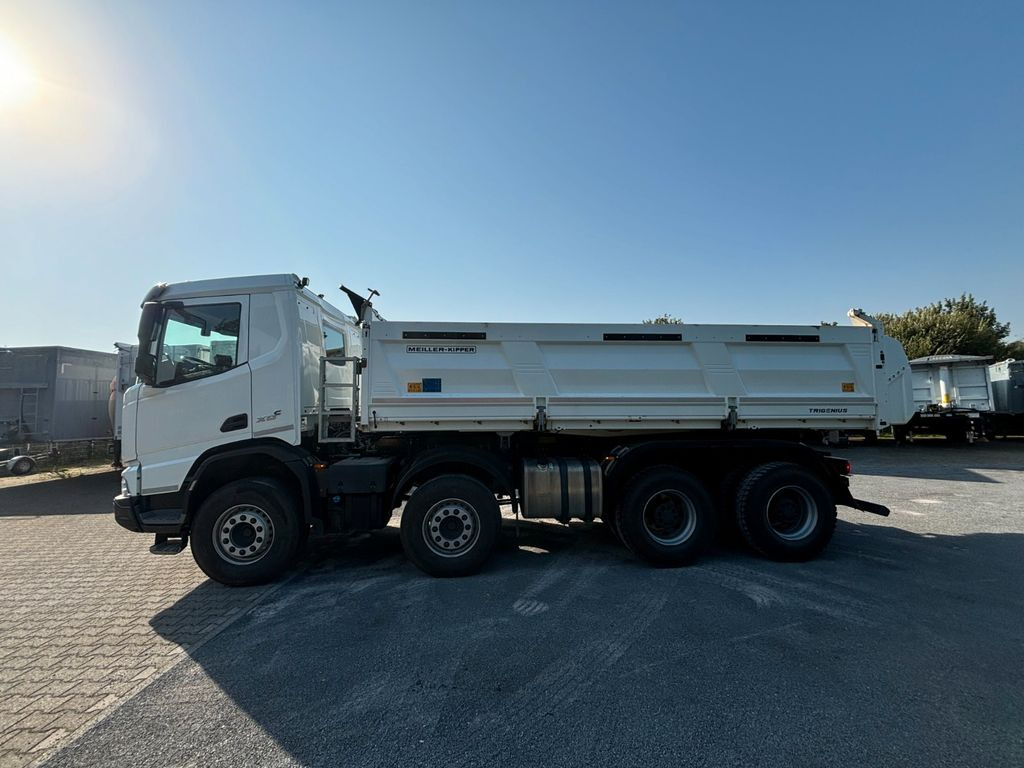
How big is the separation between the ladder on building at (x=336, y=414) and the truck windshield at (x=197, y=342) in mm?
927

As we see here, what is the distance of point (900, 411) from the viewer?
554 cm

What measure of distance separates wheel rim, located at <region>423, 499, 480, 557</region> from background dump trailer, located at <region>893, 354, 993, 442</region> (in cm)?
1774

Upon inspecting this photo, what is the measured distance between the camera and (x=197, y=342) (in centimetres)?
484

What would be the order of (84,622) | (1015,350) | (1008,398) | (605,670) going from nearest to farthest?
(605,670) → (84,622) → (1008,398) → (1015,350)

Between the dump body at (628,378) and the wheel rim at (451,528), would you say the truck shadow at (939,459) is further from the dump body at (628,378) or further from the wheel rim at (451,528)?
the wheel rim at (451,528)

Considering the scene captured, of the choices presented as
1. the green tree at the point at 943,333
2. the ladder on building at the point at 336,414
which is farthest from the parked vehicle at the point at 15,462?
the green tree at the point at 943,333

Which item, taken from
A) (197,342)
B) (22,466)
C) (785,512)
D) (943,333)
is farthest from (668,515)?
(943,333)

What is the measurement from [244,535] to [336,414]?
1552 millimetres

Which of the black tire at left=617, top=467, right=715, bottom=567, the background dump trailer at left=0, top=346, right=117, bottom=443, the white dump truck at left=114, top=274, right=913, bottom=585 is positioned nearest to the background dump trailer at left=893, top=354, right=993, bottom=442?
the white dump truck at left=114, top=274, right=913, bottom=585

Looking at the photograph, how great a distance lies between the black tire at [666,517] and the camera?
4.96m

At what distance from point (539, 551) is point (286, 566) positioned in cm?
288

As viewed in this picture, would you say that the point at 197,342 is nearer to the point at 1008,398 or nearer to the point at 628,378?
the point at 628,378

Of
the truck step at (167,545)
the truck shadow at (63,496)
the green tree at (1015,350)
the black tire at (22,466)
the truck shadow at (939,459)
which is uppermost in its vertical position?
the green tree at (1015,350)

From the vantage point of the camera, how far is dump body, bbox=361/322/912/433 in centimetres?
498
